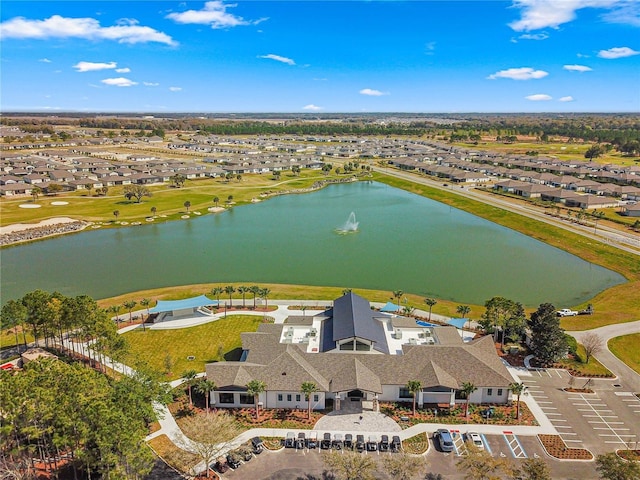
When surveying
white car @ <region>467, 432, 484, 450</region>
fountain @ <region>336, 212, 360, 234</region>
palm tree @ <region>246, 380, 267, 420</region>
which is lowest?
white car @ <region>467, 432, 484, 450</region>

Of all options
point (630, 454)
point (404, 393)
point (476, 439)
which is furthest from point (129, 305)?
point (630, 454)

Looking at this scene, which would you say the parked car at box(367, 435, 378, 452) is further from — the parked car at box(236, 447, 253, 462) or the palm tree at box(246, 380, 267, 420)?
the palm tree at box(246, 380, 267, 420)

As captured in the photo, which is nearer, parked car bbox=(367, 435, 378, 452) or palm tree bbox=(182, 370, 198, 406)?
parked car bbox=(367, 435, 378, 452)

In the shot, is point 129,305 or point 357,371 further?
point 129,305

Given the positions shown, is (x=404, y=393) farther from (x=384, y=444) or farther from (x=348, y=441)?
(x=348, y=441)

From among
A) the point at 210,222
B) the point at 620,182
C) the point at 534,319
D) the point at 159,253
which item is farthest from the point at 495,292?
the point at 620,182

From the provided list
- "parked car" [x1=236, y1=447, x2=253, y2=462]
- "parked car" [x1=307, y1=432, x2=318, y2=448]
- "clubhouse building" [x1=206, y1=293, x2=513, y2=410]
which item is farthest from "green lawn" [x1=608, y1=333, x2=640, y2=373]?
"parked car" [x1=236, y1=447, x2=253, y2=462]
